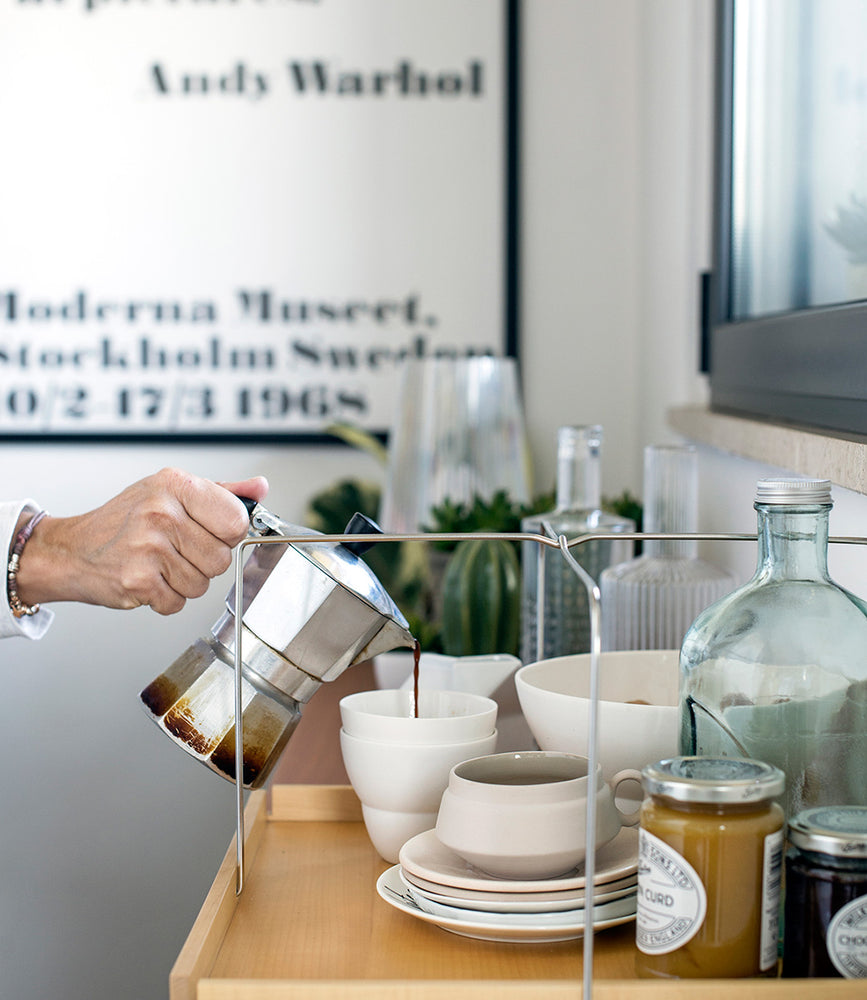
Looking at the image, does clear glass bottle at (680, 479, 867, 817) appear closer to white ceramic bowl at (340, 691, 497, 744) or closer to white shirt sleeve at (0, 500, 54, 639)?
white ceramic bowl at (340, 691, 497, 744)

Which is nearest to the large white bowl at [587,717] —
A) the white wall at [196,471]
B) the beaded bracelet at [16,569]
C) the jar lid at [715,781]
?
the jar lid at [715,781]

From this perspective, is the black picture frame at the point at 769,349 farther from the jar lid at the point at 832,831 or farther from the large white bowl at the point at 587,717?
the jar lid at the point at 832,831

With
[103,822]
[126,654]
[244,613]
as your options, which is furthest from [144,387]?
[244,613]

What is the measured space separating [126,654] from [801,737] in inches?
66.7

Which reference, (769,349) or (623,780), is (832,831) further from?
(769,349)

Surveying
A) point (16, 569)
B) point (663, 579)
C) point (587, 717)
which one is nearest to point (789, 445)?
point (663, 579)

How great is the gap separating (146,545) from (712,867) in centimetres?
50

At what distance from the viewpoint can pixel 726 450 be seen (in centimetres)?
111

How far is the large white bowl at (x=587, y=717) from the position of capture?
0.64 metres

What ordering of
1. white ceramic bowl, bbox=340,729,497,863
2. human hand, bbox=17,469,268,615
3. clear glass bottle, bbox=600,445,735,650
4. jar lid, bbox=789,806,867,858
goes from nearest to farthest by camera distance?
jar lid, bbox=789,806,867,858 < white ceramic bowl, bbox=340,729,497,863 < human hand, bbox=17,469,268,615 < clear glass bottle, bbox=600,445,735,650

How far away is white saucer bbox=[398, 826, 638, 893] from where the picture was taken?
1.84 feet

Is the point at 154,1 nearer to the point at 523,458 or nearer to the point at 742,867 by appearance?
the point at 523,458

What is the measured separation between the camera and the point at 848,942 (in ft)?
1.56

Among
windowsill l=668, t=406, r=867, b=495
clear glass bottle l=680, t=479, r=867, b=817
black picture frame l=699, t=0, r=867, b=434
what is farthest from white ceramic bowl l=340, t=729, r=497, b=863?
black picture frame l=699, t=0, r=867, b=434
